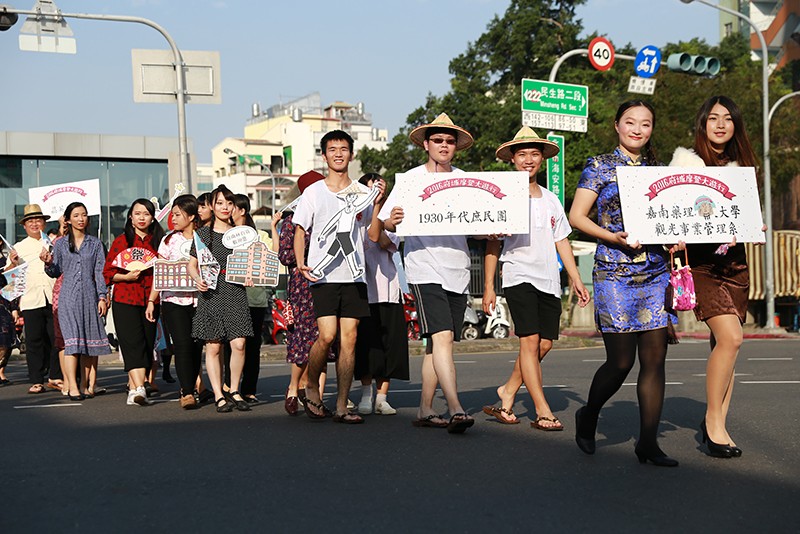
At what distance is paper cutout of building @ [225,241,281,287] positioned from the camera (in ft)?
31.7

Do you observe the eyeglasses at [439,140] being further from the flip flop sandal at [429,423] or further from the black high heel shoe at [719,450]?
the black high heel shoe at [719,450]

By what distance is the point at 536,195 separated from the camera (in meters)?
8.04

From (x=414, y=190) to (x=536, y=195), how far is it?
3.19 ft

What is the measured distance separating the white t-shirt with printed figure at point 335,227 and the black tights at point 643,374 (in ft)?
8.09

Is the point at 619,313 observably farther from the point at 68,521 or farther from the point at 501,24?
the point at 501,24

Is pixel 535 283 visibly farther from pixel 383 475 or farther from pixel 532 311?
pixel 383 475

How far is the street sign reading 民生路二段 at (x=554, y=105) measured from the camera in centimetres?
2077

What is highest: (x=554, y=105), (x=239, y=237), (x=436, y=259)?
(x=554, y=105)

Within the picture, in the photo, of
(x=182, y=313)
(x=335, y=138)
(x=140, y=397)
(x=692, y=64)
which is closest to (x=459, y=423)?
(x=335, y=138)

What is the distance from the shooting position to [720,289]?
6551 mm

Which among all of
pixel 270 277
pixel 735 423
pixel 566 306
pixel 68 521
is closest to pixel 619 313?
pixel 735 423

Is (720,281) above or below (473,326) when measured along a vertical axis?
above

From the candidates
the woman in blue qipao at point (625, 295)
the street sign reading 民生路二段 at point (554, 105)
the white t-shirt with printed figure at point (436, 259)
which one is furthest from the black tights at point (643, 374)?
the street sign reading 民生路二段 at point (554, 105)

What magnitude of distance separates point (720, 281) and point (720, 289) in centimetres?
6
